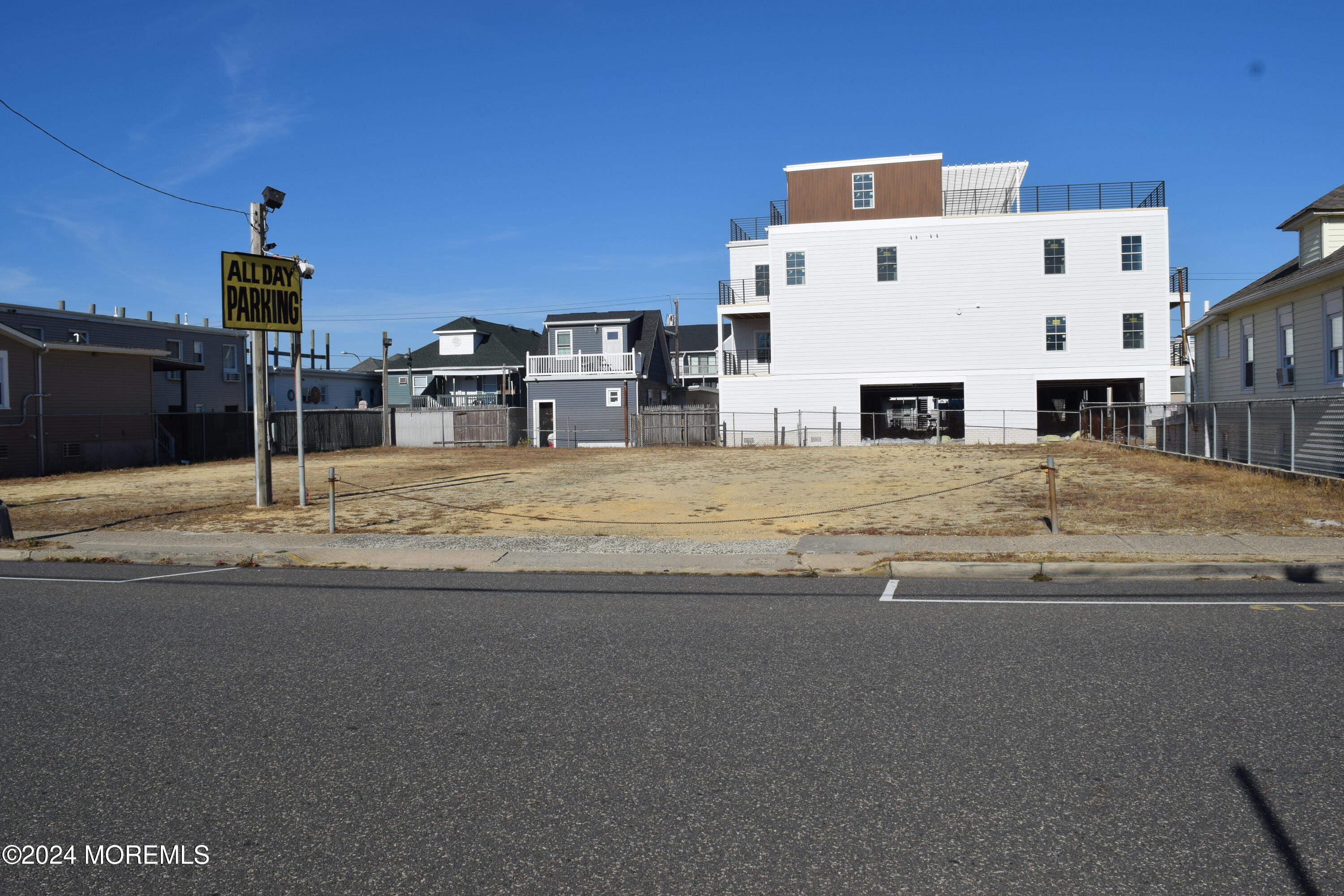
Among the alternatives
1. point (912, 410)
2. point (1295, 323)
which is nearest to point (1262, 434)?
point (1295, 323)

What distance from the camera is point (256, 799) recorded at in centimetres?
450

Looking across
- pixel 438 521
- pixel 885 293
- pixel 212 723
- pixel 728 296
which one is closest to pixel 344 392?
pixel 728 296

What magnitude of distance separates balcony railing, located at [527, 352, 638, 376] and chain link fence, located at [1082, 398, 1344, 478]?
76.0 ft

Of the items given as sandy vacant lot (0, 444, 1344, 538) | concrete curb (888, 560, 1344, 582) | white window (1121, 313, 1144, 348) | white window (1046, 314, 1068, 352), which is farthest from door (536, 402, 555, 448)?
concrete curb (888, 560, 1344, 582)

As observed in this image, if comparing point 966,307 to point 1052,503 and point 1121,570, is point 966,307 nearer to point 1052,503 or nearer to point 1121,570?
point 1052,503

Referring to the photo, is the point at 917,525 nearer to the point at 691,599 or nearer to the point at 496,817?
the point at 691,599

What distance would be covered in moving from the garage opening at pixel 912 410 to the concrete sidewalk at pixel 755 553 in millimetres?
30230

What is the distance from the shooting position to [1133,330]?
4169 cm

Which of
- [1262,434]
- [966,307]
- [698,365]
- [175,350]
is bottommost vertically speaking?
[1262,434]

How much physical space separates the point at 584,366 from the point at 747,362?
8484mm

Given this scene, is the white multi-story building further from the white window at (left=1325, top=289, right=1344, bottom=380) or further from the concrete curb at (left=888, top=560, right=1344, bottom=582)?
the concrete curb at (left=888, top=560, right=1344, bottom=582)

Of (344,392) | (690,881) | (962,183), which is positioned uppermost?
(962,183)

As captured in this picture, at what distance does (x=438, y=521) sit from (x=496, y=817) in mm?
12890

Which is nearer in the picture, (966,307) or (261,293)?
(261,293)
